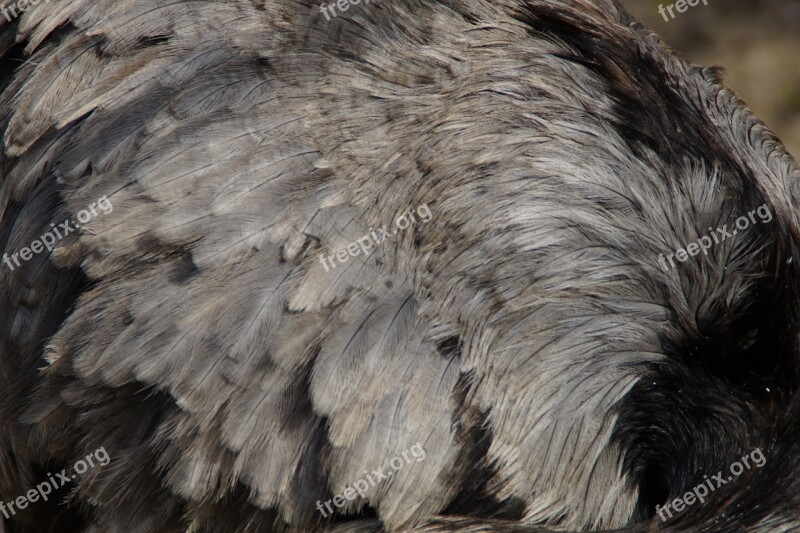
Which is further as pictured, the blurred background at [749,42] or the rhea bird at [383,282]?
the blurred background at [749,42]

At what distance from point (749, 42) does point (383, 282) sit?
17.9 ft

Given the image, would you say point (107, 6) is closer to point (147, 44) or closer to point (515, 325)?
point (147, 44)

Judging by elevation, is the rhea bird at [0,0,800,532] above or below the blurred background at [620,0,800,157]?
above

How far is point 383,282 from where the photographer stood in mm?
2188

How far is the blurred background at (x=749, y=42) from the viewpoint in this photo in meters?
6.46

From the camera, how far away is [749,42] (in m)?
6.77

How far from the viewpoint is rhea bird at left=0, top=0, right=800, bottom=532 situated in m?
2.15

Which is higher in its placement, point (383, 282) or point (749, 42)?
point (383, 282)

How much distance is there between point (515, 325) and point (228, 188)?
0.73 m

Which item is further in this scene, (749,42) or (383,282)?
(749,42)

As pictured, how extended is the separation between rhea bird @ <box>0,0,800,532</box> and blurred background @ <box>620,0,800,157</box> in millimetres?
4335

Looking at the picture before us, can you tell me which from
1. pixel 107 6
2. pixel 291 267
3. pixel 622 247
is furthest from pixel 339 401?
pixel 107 6

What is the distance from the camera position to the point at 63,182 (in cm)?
234

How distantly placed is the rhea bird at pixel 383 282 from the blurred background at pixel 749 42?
171 inches
